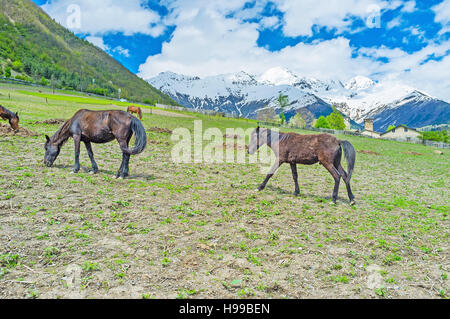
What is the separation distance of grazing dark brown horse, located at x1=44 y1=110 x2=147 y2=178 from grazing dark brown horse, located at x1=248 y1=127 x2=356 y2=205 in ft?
14.1

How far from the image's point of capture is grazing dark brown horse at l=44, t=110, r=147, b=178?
9.52 meters

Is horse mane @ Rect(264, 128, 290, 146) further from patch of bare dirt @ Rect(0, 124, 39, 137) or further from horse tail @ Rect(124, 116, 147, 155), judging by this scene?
patch of bare dirt @ Rect(0, 124, 39, 137)

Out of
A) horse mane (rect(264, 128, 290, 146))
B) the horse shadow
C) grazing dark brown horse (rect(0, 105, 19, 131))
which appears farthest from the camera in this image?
grazing dark brown horse (rect(0, 105, 19, 131))

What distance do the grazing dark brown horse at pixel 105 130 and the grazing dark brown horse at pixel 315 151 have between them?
431cm

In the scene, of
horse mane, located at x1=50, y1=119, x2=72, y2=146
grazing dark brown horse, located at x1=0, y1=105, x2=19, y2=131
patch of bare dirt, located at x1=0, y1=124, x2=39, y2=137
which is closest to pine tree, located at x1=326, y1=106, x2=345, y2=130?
patch of bare dirt, located at x1=0, y1=124, x2=39, y2=137

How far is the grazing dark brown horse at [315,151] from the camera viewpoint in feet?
28.3

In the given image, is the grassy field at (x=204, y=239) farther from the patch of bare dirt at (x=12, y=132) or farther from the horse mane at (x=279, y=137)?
the patch of bare dirt at (x=12, y=132)

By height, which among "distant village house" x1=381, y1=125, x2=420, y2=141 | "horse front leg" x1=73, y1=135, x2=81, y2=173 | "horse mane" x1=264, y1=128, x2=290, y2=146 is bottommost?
"horse front leg" x1=73, y1=135, x2=81, y2=173

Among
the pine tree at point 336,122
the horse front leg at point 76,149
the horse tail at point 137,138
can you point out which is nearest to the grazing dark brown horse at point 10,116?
the horse front leg at point 76,149

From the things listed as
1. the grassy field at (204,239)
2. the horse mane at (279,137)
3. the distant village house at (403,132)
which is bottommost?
the grassy field at (204,239)

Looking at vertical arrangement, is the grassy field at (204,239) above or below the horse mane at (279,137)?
below

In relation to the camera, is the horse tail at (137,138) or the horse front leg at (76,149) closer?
the horse tail at (137,138)

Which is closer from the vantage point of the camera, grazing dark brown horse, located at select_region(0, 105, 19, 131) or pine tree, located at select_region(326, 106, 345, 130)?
grazing dark brown horse, located at select_region(0, 105, 19, 131)
